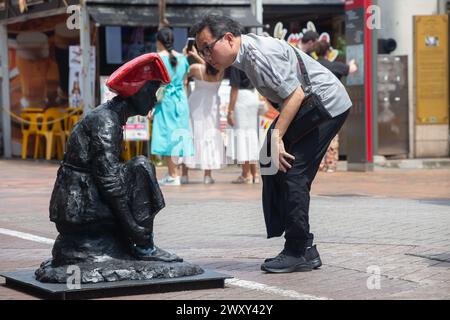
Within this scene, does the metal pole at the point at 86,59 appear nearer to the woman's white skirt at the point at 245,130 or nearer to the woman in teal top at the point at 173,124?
the woman in teal top at the point at 173,124

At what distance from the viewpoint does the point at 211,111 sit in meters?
13.6

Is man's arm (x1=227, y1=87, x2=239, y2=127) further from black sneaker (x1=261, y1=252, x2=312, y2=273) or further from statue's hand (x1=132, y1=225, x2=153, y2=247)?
statue's hand (x1=132, y1=225, x2=153, y2=247)

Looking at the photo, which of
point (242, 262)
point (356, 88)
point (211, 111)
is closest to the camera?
point (242, 262)

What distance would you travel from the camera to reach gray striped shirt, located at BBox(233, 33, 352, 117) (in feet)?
21.2

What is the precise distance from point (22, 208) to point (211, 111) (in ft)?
11.4

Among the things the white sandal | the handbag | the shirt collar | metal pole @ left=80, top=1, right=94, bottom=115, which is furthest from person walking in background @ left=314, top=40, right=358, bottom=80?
the shirt collar

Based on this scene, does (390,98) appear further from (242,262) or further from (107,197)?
(107,197)

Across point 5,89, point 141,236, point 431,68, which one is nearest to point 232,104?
point 431,68

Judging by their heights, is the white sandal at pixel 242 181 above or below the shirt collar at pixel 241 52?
Answer: below

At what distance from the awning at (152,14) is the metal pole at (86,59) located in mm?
303

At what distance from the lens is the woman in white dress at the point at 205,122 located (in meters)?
13.5

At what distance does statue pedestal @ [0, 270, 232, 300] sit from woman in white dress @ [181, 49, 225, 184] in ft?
23.9

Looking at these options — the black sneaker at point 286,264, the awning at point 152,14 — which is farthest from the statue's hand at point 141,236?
the awning at point 152,14
